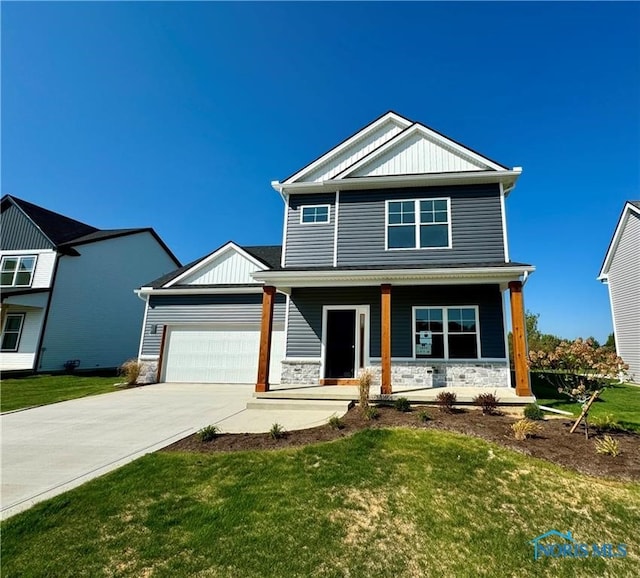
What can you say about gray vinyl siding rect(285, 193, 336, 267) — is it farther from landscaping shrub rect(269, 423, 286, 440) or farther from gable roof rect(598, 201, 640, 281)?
gable roof rect(598, 201, 640, 281)

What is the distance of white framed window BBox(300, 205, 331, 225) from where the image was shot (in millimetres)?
11391

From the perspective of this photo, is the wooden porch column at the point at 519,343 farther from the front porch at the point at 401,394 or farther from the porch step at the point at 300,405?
the porch step at the point at 300,405

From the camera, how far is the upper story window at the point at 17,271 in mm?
17395

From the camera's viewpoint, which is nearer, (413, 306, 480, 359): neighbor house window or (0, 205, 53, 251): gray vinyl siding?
(413, 306, 480, 359): neighbor house window

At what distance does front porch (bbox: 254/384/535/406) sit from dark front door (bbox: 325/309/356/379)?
912 millimetres

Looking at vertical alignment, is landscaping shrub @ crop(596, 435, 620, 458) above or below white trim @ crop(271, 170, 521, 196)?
below

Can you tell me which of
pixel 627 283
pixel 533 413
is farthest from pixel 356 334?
pixel 627 283

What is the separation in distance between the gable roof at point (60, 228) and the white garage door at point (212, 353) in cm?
941

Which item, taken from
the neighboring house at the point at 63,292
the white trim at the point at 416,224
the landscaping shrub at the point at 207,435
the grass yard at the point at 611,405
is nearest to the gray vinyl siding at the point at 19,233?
the neighboring house at the point at 63,292

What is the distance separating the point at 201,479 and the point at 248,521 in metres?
1.23

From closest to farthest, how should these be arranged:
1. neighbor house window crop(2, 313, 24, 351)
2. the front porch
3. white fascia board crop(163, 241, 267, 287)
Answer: the front porch
white fascia board crop(163, 241, 267, 287)
neighbor house window crop(2, 313, 24, 351)

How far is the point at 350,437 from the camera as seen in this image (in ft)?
18.4

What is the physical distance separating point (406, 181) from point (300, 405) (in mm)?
7620

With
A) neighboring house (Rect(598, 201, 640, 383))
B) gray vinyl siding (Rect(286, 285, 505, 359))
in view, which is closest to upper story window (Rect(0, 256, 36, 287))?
gray vinyl siding (Rect(286, 285, 505, 359))
